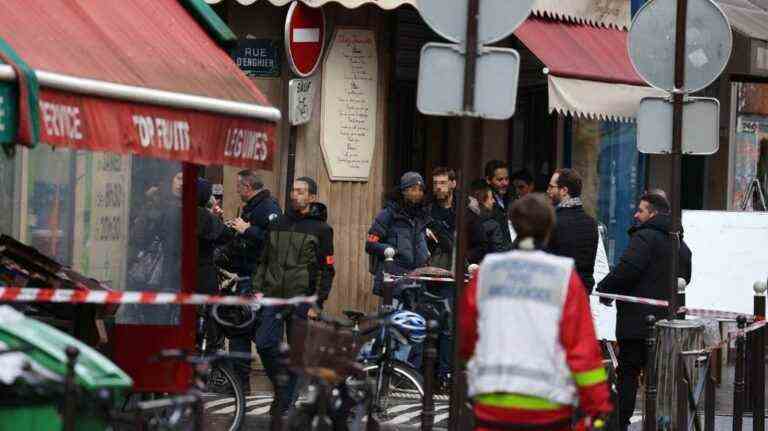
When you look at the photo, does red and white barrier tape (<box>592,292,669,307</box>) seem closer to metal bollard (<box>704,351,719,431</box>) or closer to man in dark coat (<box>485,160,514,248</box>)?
metal bollard (<box>704,351,719,431</box>)

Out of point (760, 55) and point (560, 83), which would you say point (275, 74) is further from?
point (760, 55)

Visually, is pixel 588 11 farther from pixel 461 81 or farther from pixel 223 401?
pixel 461 81

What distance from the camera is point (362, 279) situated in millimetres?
15570

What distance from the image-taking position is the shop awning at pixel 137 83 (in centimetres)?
833

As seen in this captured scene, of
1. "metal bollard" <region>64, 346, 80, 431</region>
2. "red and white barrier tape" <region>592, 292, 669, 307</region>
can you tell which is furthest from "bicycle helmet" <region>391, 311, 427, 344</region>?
"metal bollard" <region>64, 346, 80, 431</region>

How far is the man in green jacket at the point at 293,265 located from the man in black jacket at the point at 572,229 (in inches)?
66.9

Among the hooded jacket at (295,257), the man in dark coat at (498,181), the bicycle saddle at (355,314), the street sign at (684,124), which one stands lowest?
the bicycle saddle at (355,314)

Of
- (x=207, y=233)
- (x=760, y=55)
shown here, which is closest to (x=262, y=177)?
(x=207, y=233)

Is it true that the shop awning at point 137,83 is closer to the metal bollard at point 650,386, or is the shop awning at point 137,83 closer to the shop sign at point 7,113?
the shop sign at point 7,113

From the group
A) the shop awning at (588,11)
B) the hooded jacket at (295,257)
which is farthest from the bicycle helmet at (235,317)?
the shop awning at (588,11)

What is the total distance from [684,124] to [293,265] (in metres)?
3.02

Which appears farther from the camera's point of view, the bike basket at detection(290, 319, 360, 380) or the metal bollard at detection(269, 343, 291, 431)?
the bike basket at detection(290, 319, 360, 380)

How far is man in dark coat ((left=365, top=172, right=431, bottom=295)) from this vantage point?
13.9 metres

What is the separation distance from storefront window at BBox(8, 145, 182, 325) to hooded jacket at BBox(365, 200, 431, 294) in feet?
11.6
